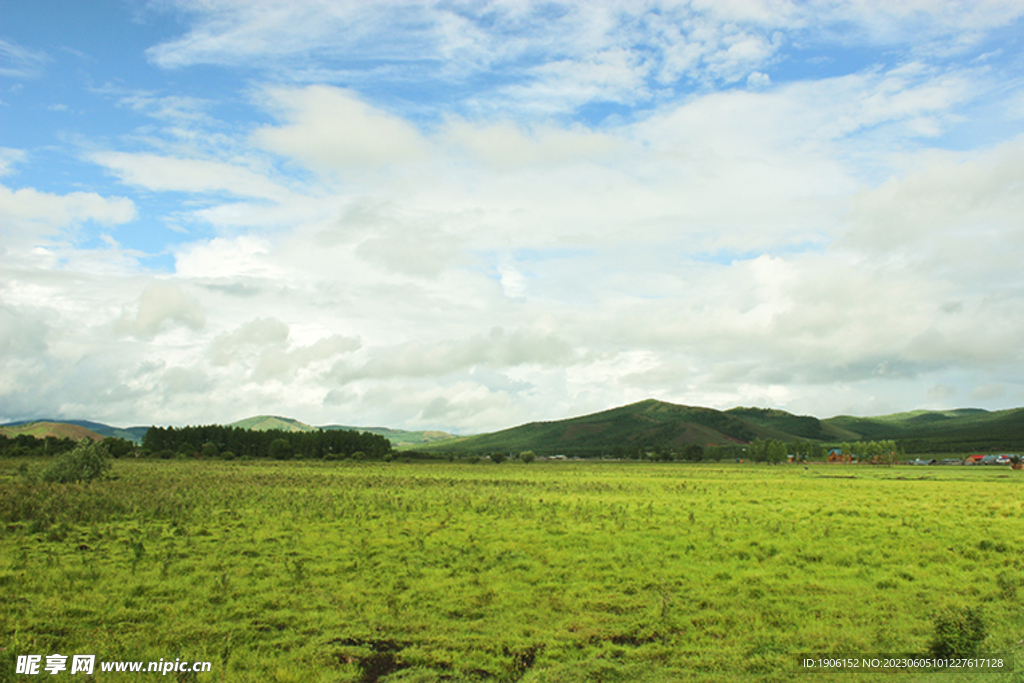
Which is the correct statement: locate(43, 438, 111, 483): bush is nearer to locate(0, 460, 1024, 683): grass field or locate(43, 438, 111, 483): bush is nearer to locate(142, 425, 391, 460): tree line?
locate(0, 460, 1024, 683): grass field

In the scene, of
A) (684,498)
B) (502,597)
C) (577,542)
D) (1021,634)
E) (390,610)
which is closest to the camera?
(1021,634)

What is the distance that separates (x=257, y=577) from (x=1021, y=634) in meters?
Answer: 22.6

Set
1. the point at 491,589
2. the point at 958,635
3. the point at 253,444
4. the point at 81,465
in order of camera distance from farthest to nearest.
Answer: the point at 253,444, the point at 81,465, the point at 491,589, the point at 958,635

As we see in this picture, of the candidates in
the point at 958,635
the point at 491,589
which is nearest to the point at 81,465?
the point at 491,589

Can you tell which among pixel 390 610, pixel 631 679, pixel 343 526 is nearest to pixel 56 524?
pixel 343 526

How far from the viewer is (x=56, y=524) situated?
2675cm

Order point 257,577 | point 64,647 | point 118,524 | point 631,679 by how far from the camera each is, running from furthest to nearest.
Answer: point 118,524
point 257,577
point 64,647
point 631,679

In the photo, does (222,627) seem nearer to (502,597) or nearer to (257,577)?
(257,577)

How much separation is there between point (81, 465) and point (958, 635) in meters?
61.0

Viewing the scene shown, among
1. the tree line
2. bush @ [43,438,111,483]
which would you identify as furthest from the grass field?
the tree line

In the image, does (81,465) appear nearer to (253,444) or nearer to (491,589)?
(491,589)

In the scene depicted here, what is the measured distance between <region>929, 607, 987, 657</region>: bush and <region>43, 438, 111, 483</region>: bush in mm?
58597

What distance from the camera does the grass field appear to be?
44.1 ft

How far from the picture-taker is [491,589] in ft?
61.4
